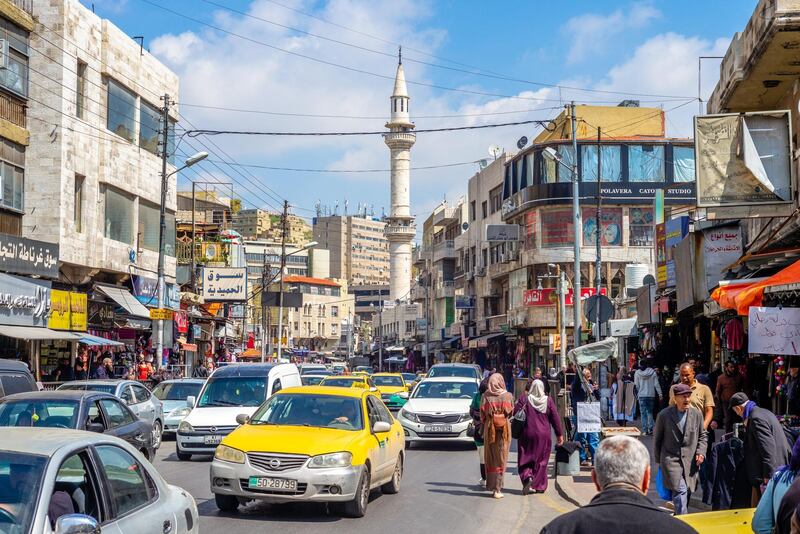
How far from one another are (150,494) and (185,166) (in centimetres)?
2855

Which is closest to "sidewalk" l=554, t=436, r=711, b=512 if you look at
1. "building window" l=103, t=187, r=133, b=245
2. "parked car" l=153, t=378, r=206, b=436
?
"parked car" l=153, t=378, r=206, b=436

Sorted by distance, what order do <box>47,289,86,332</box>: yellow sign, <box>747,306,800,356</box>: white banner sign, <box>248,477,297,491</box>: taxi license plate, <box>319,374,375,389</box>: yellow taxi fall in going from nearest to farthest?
<box>248,477,297,491</box>: taxi license plate, <box>747,306,800,356</box>: white banner sign, <box>319,374,375,389</box>: yellow taxi, <box>47,289,86,332</box>: yellow sign

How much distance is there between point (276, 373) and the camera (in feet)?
67.7

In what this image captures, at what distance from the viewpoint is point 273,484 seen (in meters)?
11.8

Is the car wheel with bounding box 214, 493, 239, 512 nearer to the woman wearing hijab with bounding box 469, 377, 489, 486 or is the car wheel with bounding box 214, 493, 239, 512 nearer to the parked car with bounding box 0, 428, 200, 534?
the woman wearing hijab with bounding box 469, 377, 489, 486

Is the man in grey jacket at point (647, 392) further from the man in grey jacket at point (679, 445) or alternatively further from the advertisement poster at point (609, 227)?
the advertisement poster at point (609, 227)

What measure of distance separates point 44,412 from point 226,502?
98.7 inches

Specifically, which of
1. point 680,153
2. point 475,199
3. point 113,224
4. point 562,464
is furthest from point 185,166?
point 475,199

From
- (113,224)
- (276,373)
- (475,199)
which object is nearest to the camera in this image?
(276,373)

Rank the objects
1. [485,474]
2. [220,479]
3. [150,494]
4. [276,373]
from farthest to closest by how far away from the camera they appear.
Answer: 1. [276,373]
2. [485,474]
3. [220,479]
4. [150,494]

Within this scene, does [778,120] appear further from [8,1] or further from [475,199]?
[475,199]

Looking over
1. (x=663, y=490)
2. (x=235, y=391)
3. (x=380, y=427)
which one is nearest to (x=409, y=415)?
(x=235, y=391)

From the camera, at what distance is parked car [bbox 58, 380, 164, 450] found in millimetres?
19844

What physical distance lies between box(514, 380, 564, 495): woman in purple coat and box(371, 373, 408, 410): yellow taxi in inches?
598
